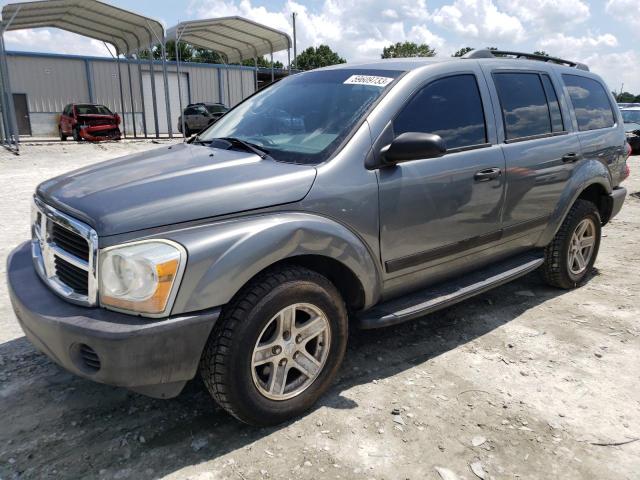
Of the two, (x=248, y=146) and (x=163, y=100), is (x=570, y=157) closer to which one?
(x=248, y=146)

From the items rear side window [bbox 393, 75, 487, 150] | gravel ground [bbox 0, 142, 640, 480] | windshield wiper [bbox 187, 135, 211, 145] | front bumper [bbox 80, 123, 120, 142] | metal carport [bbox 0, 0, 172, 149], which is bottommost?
gravel ground [bbox 0, 142, 640, 480]

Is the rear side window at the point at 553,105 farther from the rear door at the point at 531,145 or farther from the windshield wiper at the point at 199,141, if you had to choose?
the windshield wiper at the point at 199,141

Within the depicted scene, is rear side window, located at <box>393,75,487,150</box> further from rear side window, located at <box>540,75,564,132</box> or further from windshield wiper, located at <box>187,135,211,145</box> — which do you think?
windshield wiper, located at <box>187,135,211,145</box>

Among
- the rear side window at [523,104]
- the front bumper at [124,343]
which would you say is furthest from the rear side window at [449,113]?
the front bumper at [124,343]

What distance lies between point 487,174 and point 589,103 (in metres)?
1.90

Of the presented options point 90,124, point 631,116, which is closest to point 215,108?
point 90,124

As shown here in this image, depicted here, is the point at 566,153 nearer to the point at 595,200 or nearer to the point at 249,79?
the point at 595,200

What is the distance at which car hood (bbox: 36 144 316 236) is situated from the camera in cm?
216

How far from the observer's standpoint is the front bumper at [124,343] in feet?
6.65

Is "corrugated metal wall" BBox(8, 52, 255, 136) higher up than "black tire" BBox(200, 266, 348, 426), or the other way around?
"corrugated metal wall" BBox(8, 52, 255, 136)

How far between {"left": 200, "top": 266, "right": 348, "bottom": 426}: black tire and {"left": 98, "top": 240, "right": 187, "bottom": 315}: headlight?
0.32 m

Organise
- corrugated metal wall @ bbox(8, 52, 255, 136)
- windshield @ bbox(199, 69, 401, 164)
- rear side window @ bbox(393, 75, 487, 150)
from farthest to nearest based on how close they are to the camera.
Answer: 1. corrugated metal wall @ bbox(8, 52, 255, 136)
2. rear side window @ bbox(393, 75, 487, 150)
3. windshield @ bbox(199, 69, 401, 164)

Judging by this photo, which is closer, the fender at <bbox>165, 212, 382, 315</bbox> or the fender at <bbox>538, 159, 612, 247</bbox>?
the fender at <bbox>165, 212, 382, 315</bbox>

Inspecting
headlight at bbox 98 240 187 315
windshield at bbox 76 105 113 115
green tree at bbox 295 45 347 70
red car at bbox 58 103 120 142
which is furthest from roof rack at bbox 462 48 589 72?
green tree at bbox 295 45 347 70
